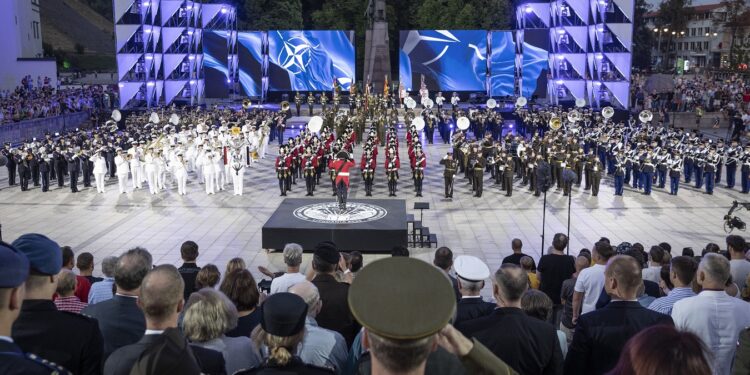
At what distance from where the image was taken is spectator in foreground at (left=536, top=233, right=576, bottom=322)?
362 inches

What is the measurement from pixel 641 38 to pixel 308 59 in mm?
40638

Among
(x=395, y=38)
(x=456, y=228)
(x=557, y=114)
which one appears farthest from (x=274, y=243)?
(x=395, y=38)

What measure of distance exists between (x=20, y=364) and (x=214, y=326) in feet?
4.87

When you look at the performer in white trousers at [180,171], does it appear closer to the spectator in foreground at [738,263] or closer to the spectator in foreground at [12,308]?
the spectator in foreground at [738,263]

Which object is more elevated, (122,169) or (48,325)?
(48,325)

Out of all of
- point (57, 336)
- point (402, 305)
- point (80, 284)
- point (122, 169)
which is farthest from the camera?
point (122, 169)

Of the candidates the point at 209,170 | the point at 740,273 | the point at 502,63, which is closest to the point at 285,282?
the point at 740,273

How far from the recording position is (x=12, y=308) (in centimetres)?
303

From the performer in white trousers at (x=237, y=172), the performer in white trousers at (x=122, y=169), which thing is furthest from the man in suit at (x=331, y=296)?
the performer in white trousers at (x=122, y=169)

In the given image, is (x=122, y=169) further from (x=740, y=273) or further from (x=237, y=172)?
(x=740, y=273)

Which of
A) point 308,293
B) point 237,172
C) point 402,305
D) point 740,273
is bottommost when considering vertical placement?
point 237,172

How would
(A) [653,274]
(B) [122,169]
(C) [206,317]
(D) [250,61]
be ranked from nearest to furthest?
(C) [206,317]
(A) [653,274]
(B) [122,169]
(D) [250,61]

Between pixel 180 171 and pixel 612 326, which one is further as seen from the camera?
pixel 180 171

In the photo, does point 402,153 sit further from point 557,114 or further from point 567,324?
point 567,324
